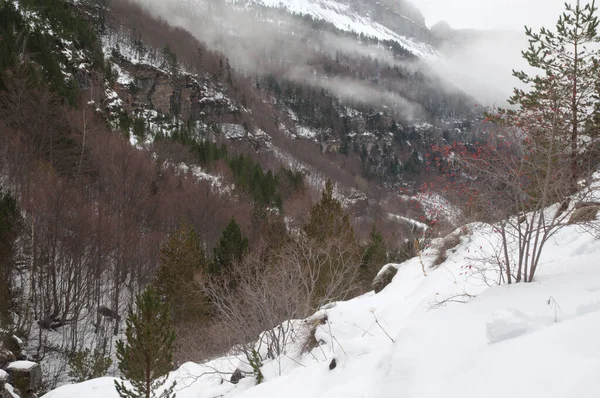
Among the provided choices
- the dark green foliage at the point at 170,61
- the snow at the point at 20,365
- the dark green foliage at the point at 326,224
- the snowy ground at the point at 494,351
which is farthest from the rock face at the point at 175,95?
the snowy ground at the point at 494,351

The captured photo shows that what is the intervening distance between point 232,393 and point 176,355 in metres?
10.3

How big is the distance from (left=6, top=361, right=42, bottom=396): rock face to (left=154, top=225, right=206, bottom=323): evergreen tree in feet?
22.3

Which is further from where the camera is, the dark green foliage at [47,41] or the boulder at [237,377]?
the dark green foliage at [47,41]

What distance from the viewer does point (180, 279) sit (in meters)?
21.2

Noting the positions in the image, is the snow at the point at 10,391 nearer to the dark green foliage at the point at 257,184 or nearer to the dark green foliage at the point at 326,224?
the dark green foliage at the point at 326,224

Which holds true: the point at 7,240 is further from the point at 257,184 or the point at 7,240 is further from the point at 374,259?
the point at 257,184

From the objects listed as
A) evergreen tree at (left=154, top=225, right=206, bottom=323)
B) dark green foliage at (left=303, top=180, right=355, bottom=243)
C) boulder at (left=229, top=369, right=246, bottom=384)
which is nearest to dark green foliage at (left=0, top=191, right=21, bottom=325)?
evergreen tree at (left=154, top=225, right=206, bottom=323)

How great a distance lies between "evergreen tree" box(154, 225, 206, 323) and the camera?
21034mm

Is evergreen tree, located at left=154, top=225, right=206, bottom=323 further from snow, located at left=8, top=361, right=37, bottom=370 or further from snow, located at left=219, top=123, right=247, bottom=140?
snow, located at left=219, top=123, right=247, bottom=140

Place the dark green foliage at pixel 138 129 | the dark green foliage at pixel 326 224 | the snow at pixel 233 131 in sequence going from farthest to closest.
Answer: the snow at pixel 233 131, the dark green foliage at pixel 138 129, the dark green foliage at pixel 326 224

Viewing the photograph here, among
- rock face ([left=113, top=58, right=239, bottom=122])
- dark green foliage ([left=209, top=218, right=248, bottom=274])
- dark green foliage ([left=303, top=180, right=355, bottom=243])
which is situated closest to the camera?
dark green foliage ([left=209, top=218, right=248, bottom=274])

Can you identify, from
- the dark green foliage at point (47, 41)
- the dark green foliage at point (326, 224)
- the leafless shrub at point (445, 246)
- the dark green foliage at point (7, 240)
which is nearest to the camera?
the leafless shrub at point (445, 246)

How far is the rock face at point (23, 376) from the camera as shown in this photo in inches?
583

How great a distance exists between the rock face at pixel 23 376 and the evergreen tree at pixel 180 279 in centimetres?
681
